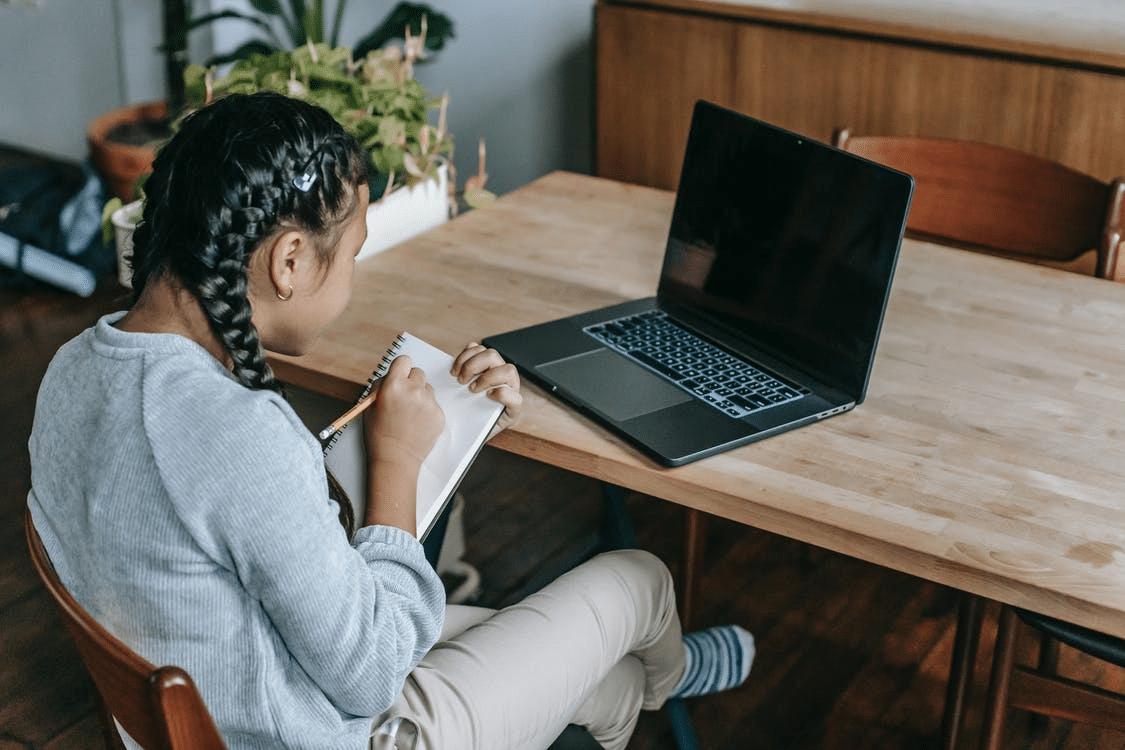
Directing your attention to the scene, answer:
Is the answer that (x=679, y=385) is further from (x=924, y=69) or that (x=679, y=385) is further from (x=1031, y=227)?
(x=924, y=69)

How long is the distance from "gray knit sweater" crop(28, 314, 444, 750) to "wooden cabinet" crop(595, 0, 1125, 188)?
1931 millimetres

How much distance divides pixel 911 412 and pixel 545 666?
493 millimetres

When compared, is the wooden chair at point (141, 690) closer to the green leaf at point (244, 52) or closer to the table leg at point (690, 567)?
the table leg at point (690, 567)

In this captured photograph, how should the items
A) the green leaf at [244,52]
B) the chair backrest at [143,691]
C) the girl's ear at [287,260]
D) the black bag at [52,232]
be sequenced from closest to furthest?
1. the chair backrest at [143,691]
2. the girl's ear at [287,260]
3. the green leaf at [244,52]
4. the black bag at [52,232]

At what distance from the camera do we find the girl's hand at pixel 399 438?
3.88 feet

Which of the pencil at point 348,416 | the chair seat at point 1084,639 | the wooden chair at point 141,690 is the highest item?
the pencil at point 348,416

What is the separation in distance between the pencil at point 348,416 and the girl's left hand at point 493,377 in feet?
0.37

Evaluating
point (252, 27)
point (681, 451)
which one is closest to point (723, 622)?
point (681, 451)

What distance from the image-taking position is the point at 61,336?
324cm

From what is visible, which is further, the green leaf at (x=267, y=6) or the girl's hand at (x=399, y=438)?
Result: the green leaf at (x=267, y=6)

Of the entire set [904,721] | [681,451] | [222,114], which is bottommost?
[904,721]

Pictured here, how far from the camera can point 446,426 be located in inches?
50.9

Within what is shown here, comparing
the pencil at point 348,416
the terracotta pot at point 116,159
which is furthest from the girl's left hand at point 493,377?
the terracotta pot at point 116,159

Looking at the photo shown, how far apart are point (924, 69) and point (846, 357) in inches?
55.5
